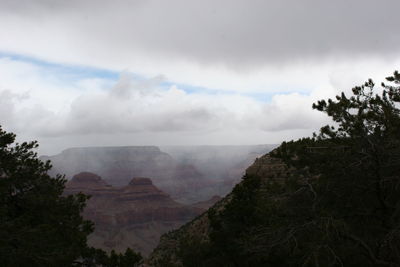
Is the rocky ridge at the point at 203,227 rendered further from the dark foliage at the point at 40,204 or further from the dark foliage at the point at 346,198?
the dark foliage at the point at 346,198

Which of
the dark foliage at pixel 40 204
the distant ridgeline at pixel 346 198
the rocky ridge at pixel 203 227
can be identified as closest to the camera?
the distant ridgeline at pixel 346 198

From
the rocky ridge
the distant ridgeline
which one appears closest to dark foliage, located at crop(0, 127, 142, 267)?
the distant ridgeline

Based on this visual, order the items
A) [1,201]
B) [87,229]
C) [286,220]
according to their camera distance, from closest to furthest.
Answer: [286,220], [1,201], [87,229]

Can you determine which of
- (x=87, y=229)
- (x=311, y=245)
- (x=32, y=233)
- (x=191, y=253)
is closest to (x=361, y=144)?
(x=311, y=245)

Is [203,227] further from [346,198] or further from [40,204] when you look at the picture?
[346,198]

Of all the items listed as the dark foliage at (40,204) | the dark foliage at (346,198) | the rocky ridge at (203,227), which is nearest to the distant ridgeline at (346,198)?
the dark foliage at (346,198)

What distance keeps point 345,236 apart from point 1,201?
17037 mm

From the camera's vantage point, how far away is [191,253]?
84.1 feet

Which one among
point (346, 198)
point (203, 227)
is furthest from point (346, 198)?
point (203, 227)

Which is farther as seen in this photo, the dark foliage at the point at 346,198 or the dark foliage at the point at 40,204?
the dark foliage at the point at 40,204

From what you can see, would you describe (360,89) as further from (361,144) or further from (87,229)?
(87,229)

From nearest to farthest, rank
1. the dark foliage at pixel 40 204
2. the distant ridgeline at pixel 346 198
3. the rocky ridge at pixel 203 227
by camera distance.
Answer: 1. the distant ridgeline at pixel 346 198
2. the dark foliage at pixel 40 204
3. the rocky ridge at pixel 203 227

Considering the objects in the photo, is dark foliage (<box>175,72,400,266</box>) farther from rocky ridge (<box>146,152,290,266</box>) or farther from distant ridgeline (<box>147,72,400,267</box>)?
rocky ridge (<box>146,152,290,266</box>)

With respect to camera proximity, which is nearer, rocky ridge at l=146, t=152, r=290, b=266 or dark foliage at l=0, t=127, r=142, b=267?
dark foliage at l=0, t=127, r=142, b=267
